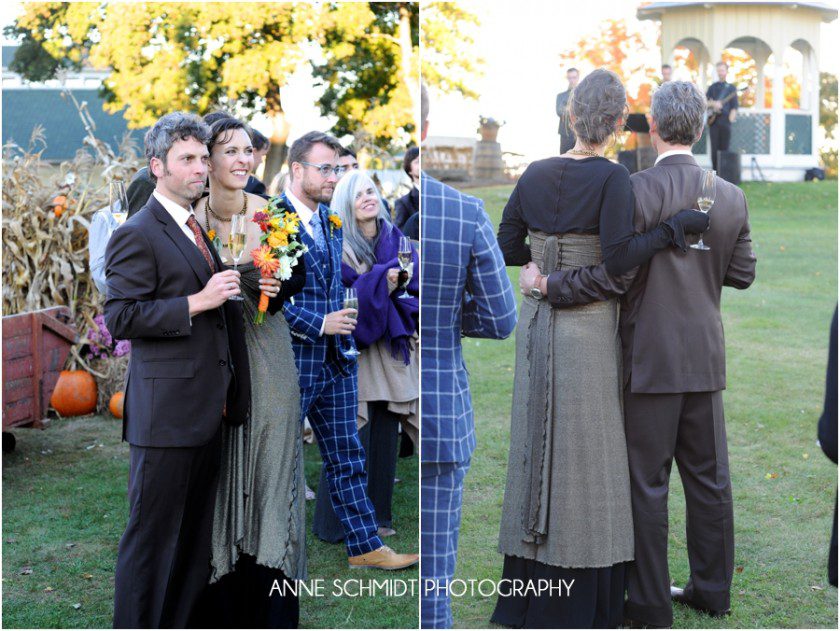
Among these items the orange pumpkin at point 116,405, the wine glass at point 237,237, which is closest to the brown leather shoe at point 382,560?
the wine glass at point 237,237

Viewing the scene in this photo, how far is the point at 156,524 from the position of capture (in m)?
3.74

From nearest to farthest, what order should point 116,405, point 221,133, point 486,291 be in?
1. point 486,291
2. point 221,133
3. point 116,405

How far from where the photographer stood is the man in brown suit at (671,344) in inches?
162

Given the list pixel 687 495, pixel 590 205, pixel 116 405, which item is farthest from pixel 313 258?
pixel 116 405

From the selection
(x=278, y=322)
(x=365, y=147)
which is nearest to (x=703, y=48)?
(x=365, y=147)

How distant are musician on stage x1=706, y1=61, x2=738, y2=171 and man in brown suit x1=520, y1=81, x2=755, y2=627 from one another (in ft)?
22.7

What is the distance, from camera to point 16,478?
702 cm

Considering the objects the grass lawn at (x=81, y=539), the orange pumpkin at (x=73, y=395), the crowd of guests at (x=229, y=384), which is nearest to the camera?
the crowd of guests at (x=229, y=384)

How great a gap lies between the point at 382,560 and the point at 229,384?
147 centimetres

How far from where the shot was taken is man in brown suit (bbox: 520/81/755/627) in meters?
4.12

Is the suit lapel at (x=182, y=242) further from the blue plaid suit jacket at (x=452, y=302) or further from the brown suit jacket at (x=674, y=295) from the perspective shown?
the brown suit jacket at (x=674, y=295)

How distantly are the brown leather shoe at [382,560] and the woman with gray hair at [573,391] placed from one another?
0.73 m

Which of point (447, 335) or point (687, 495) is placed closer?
point (447, 335)

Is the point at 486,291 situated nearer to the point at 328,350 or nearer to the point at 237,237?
the point at 237,237
